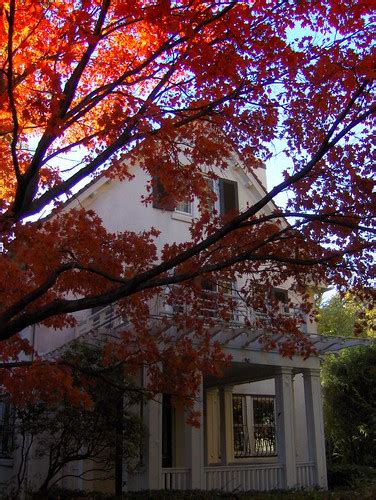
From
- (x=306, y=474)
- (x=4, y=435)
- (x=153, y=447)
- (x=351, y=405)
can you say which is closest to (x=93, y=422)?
(x=153, y=447)

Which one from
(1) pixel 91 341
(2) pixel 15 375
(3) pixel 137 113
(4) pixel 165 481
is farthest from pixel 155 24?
(4) pixel 165 481

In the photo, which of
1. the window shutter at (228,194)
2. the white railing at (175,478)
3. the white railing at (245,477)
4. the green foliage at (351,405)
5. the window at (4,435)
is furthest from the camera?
the green foliage at (351,405)

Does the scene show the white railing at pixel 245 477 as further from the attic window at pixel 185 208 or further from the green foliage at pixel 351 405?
the attic window at pixel 185 208

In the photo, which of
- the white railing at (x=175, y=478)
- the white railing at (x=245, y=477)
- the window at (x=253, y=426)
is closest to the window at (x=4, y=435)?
the white railing at (x=175, y=478)

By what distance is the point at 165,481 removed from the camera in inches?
513

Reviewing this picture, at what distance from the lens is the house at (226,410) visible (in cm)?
1337

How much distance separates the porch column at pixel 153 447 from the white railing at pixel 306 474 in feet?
14.5

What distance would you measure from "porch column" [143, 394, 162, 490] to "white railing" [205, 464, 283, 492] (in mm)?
1466

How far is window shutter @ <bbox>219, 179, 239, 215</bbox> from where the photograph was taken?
749 inches

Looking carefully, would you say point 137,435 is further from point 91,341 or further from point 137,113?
point 137,113

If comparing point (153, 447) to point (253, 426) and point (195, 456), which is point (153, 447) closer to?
point (195, 456)

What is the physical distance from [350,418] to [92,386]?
12.0m

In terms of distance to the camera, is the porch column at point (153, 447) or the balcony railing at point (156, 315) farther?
the balcony railing at point (156, 315)

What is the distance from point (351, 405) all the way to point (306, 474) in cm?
552
